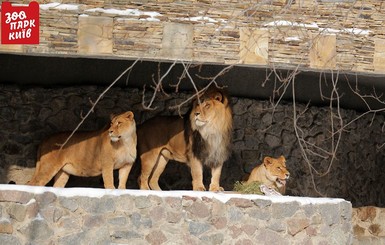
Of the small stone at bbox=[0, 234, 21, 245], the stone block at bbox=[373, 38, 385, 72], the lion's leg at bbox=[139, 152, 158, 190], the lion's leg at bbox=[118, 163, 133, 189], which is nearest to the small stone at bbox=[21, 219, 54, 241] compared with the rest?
the small stone at bbox=[0, 234, 21, 245]

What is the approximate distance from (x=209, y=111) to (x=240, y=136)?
247cm

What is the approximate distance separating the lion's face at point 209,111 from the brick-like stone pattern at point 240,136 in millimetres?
1928

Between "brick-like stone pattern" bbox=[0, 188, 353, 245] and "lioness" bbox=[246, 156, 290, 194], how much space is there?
0.86m

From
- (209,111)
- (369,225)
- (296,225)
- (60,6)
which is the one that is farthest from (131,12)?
(369,225)

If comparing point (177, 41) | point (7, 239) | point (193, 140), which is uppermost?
point (177, 41)

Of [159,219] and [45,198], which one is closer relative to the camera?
[45,198]

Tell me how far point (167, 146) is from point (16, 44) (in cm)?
284

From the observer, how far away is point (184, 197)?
12039 mm

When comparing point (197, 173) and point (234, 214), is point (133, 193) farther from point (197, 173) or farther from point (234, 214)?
point (197, 173)

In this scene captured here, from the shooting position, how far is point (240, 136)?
15.5 meters

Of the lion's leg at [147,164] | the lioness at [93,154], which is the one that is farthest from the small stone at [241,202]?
the lion's leg at [147,164]

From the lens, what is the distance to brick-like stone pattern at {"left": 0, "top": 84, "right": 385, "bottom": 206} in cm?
1462

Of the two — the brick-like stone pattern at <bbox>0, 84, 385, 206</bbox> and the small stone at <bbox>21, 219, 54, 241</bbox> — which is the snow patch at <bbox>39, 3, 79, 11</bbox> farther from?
the brick-like stone pattern at <bbox>0, 84, 385, 206</bbox>

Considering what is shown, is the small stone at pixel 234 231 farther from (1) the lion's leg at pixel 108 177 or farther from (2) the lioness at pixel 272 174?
(1) the lion's leg at pixel 108 177
